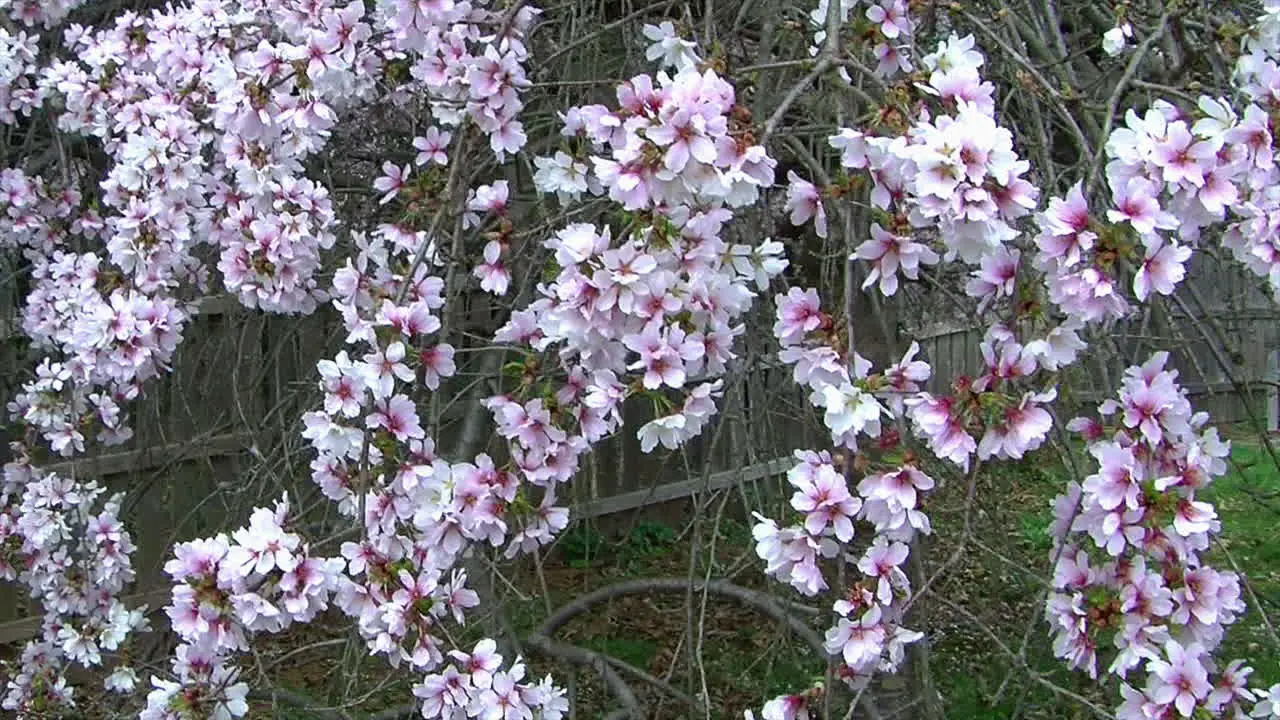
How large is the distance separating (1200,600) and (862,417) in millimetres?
405

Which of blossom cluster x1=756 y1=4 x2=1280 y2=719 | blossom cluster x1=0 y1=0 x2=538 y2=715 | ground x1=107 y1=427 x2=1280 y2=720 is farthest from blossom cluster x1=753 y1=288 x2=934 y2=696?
ground x1=107 y1=427 x2=1280 y2=720

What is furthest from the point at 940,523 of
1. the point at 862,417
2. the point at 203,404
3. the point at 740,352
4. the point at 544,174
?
the point at 862,417

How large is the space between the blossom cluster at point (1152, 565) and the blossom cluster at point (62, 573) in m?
1.97

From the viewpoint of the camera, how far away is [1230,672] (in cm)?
142

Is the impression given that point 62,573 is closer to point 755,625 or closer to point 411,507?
point 411,507

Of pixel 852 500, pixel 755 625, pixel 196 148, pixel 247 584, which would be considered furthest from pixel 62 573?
pixel 755 625

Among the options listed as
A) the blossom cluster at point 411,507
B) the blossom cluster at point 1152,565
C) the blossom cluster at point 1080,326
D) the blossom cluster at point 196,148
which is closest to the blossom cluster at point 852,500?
the blossom cluster at point 1080,326

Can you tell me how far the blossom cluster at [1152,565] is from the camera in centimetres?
132

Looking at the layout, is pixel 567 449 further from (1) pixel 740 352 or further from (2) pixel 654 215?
(1) pixel 740 352

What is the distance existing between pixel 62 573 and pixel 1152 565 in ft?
7.21

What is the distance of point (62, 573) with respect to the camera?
2775 mm

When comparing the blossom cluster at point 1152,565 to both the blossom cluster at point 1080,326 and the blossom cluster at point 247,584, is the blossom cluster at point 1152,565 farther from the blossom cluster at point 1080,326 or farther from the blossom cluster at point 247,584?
the blossom cluster at point 247,584

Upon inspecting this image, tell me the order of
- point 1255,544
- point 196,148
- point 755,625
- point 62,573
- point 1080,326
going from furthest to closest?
point 1255,544 < point 755,625 < point 62,573 < point 196,148 < point 1080,326

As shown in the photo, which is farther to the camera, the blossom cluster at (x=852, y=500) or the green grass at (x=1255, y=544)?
the green grass at (x=1255, y=544)
